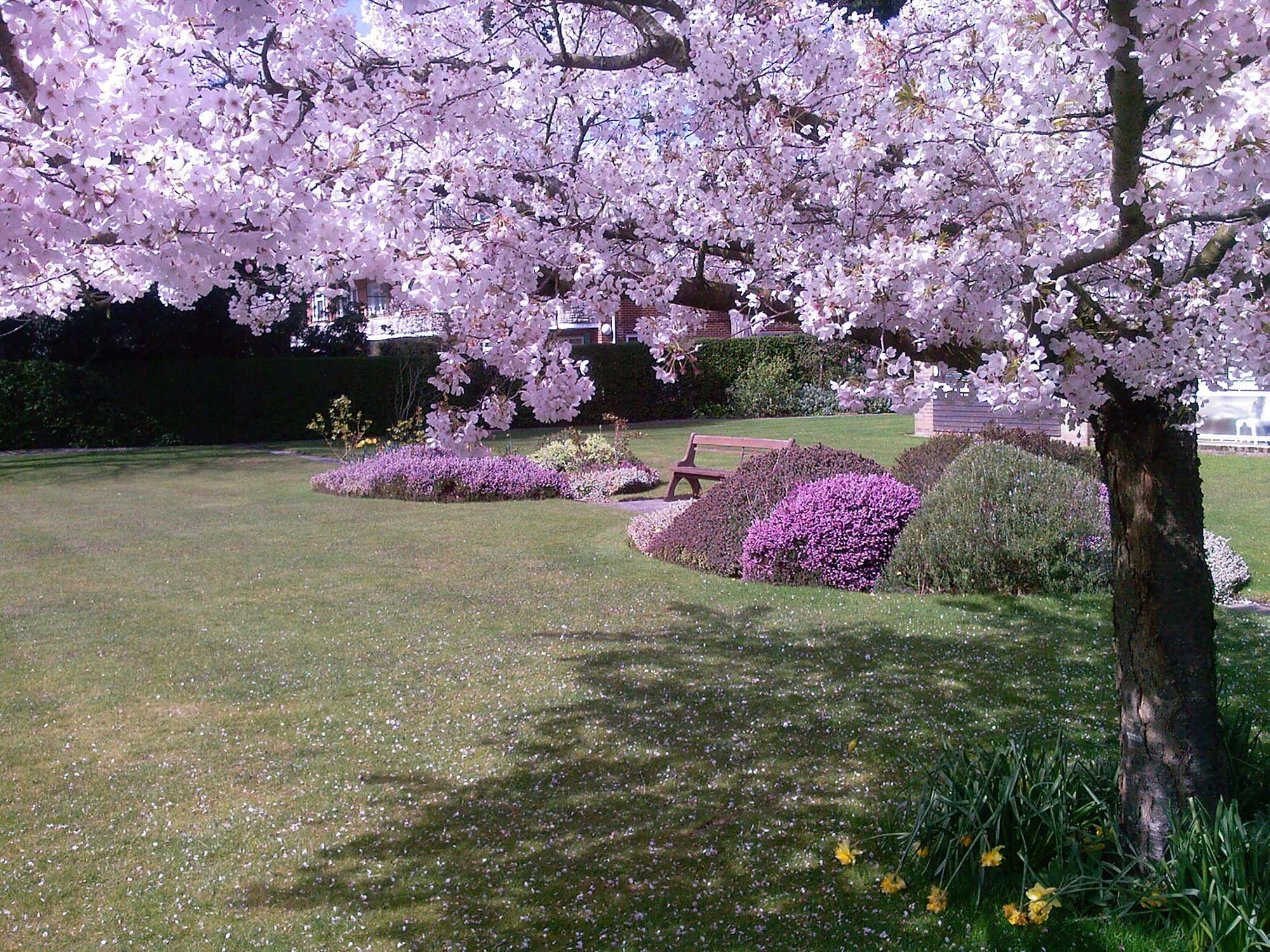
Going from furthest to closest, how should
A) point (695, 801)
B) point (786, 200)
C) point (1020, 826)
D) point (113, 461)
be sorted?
point (113, 461)
point (786, 200)
point (695, 801)
point (1020, 826)

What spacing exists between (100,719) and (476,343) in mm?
3113

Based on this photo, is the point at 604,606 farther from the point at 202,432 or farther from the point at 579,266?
the point at 202,432

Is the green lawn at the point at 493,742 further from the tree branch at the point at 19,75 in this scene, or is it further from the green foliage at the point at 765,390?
the green foliage at the point at 765,390

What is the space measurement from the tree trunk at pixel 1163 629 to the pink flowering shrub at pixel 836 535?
4679mm

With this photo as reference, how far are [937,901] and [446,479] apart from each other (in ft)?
38.1

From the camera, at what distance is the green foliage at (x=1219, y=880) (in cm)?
320

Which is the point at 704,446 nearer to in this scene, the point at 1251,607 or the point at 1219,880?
the point at 1251,607

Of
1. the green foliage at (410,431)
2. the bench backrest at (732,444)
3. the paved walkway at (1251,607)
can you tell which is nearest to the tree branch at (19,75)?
the paved walkway at (1251,607)

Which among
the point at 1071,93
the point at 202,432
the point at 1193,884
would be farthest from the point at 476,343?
the point at 202,432

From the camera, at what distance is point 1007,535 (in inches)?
316

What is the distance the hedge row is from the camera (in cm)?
2236

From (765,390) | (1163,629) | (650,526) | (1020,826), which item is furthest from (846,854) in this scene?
(765,390)

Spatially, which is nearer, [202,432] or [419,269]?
[419,269]

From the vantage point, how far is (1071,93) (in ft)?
11.7
